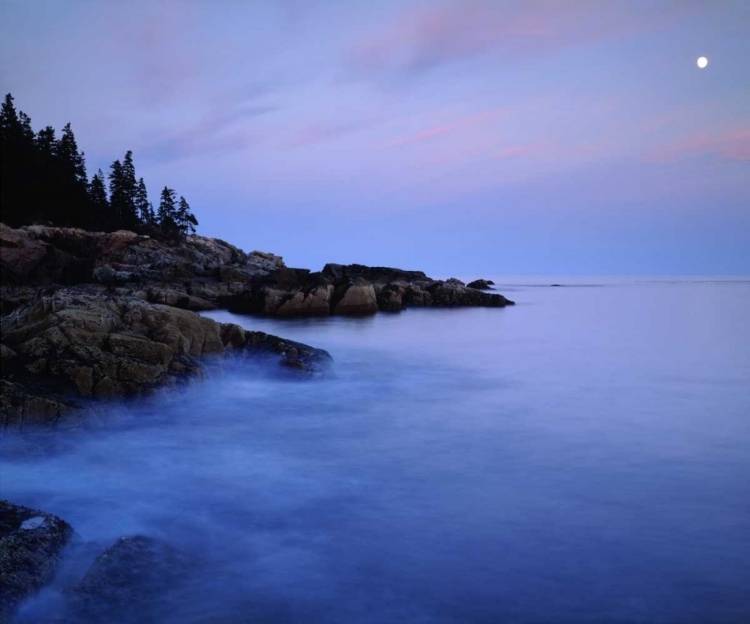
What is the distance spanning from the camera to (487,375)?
17516 millimetres

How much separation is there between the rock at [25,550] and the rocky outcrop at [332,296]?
2775cm

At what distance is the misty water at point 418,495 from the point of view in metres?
5.00

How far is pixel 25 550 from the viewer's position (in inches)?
191

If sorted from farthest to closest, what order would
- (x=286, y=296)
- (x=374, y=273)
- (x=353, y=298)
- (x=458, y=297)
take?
(x=374, y=273)
(x=458, y=297)
(x=353, y=298)
(x=286, y=296)

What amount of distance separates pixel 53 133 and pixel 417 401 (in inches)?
2678

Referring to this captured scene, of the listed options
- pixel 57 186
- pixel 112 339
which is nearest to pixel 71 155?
pixel 57 186

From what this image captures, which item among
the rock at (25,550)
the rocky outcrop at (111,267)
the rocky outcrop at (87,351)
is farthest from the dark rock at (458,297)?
the rock at (25,550)

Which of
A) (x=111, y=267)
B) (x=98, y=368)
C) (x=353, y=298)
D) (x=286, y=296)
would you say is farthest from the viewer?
(x=111, y=267)

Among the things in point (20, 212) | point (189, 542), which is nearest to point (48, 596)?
point (189, 542)

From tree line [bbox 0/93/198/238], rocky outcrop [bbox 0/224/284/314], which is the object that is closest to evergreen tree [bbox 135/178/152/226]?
tree line [bbox 0/93/198/238]

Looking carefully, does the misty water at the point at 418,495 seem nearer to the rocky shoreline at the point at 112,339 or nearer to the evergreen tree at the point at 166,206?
the rocky shoreline at the point at 112,339

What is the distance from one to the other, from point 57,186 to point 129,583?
5717 cm

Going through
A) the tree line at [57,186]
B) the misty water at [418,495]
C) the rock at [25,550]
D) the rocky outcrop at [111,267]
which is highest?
the tree line at [57,186]

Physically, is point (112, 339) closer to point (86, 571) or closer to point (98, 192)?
point (86, 571)
